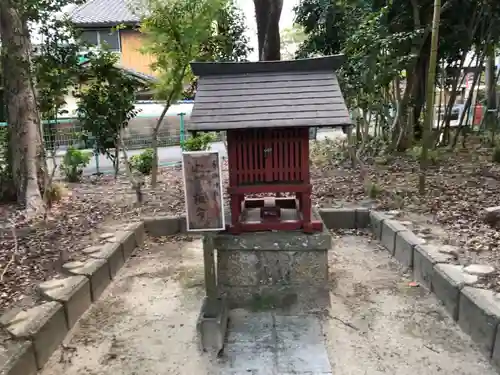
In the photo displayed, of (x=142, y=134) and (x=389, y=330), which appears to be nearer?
(x=389, y=330)

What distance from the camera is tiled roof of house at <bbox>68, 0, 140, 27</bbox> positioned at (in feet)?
60.3

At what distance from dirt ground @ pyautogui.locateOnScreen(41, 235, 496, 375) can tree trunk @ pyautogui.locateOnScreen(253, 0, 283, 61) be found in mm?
4095

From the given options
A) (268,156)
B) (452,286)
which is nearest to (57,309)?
(268,156)

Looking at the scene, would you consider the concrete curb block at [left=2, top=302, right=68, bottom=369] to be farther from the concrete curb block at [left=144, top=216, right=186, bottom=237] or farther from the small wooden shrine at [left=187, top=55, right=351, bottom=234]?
the concrete curb block at [left=144, top=216, right=186, bottom=237]

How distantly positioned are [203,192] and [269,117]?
74 cm

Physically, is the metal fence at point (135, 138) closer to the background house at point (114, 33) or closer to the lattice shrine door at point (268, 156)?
the background house at point (114, 33)

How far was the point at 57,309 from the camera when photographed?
3.38 m

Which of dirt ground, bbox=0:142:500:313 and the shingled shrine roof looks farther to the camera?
dirt ground, bbox=0:142:500:313

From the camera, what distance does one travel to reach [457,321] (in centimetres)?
347

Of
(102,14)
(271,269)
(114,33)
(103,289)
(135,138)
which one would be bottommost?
(103,289)

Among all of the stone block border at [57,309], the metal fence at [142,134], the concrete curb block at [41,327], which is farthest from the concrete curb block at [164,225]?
the metal fence at [142,134]

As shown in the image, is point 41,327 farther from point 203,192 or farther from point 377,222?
point 377,222

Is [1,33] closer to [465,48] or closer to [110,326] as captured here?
[110,326]

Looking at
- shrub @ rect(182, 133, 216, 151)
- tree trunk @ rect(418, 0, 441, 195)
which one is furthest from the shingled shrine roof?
shrub @ rect(182, 133, 216, 151)
